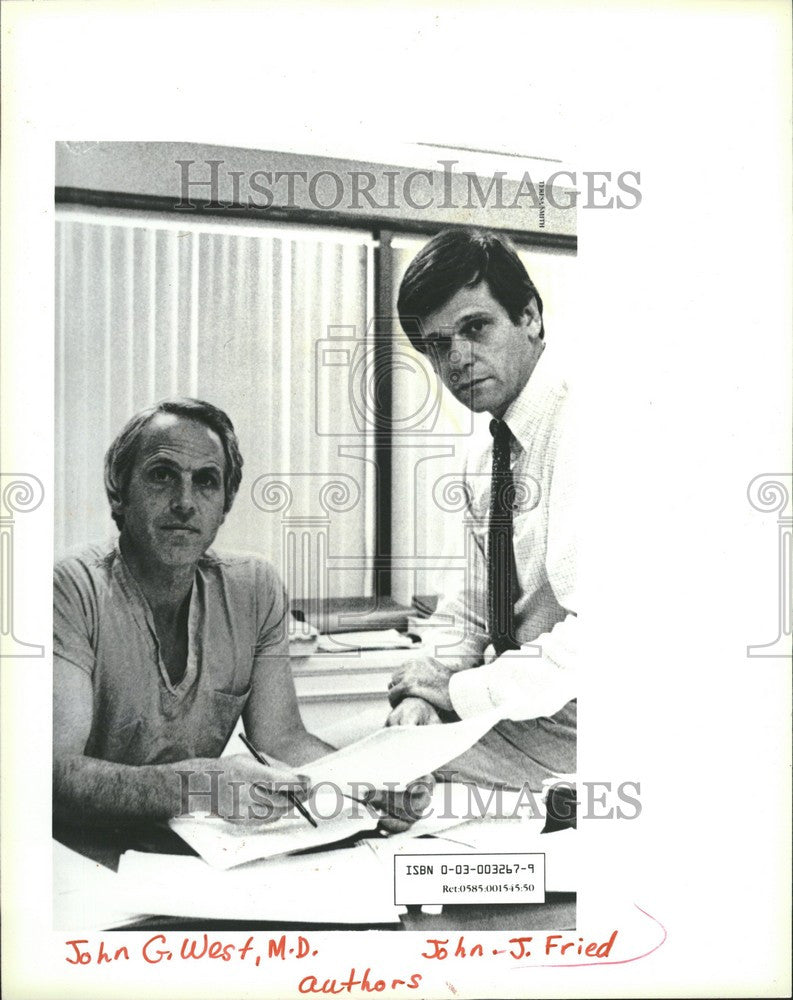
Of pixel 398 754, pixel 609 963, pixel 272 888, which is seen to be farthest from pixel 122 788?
pixel 609 963

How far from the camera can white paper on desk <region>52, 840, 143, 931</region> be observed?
1.63 metres

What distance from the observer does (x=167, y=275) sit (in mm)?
1636

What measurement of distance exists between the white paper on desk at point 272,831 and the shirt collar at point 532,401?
0.68 metres

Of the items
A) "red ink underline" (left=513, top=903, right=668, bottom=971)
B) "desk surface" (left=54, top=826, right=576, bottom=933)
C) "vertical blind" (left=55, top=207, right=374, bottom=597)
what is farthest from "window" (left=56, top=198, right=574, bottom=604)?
"red ink underline" (left=513, top=903, right=668, bottom=971)

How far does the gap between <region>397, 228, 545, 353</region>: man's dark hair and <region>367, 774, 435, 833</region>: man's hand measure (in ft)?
2.40

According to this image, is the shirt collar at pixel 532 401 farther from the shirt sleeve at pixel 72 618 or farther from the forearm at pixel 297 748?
the shirt sleeve at pixel 72 618

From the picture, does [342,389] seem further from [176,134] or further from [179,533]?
[176,134]

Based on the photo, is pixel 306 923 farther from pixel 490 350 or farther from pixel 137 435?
pixel 490 350

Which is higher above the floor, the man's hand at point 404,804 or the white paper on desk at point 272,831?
the man's hand at point 404,804

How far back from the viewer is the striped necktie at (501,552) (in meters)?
1.67

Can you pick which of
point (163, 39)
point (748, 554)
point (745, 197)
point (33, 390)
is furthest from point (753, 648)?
point (163, 39)

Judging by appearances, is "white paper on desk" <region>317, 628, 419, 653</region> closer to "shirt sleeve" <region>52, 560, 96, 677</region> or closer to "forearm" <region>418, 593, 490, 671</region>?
"forearm" <region>418, 593, 490, 671</region>

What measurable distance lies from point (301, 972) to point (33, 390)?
3.52 feet

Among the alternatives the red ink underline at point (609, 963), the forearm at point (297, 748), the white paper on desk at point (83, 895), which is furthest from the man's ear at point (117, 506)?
the red ink underline at point (609, 963)
